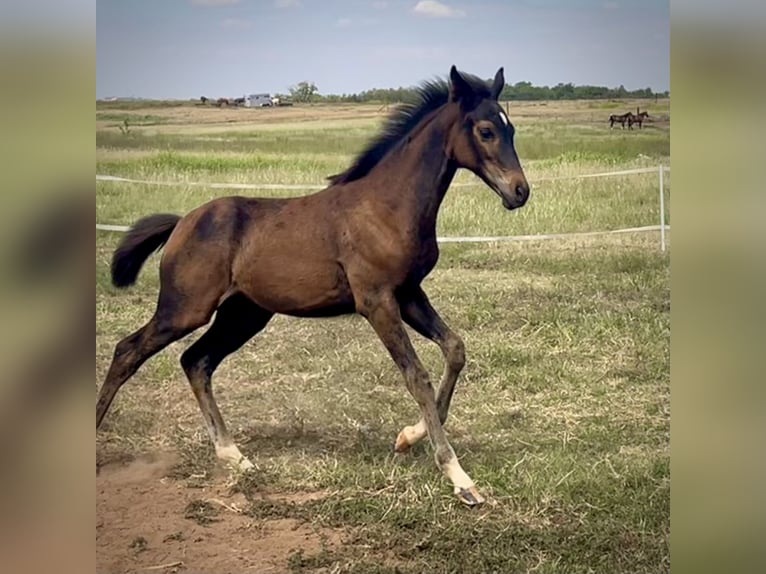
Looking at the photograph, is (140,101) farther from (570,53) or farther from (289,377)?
(570,53)

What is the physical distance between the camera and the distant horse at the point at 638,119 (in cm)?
453

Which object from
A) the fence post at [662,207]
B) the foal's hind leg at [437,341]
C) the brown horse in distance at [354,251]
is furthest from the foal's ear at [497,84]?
the fence post at [662,207]

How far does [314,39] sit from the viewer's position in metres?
4.36

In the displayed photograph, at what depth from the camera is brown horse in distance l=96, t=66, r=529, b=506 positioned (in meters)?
4.07

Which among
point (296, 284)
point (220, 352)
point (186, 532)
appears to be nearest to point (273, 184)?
point (296, 284)

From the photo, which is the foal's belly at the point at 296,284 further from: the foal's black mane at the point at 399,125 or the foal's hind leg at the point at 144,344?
the foal's black mane at the point at 399,125

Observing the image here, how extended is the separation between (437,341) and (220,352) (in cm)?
101

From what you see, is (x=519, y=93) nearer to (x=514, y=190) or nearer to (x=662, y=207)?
(x=514, y=190)

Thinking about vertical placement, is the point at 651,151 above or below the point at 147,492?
above

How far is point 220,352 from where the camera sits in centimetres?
438

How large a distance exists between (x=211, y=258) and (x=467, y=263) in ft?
4.61

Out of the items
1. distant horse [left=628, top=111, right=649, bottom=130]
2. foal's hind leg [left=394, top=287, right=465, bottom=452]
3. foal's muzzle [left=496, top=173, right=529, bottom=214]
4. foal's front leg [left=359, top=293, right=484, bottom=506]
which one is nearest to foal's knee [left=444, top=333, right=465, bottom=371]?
foal's hind leg [left=394, top=287, right=465, bottom=452]
